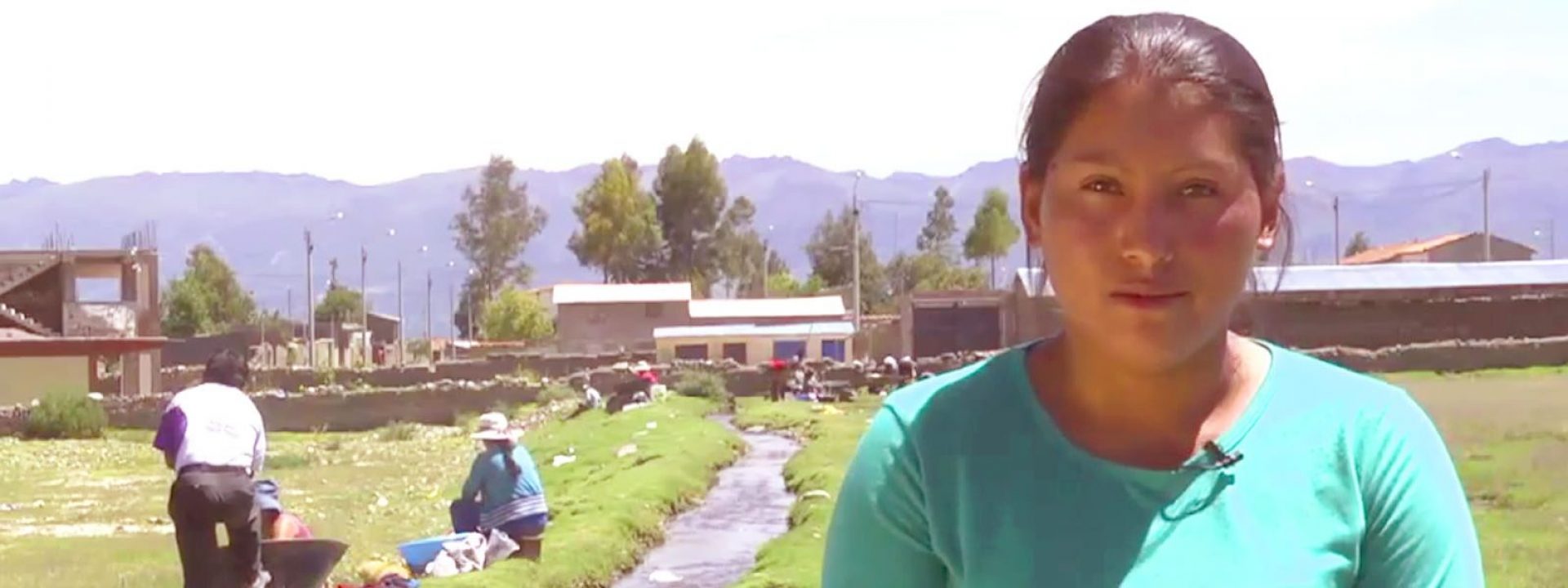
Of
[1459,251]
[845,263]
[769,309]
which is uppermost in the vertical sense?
[845,263]

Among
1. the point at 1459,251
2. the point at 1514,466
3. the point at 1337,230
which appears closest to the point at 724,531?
the point at 1514,466

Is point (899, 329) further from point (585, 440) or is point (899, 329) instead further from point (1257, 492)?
point (1257, 492)

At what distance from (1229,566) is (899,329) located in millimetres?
73207

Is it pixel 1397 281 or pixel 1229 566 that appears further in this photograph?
pixel 1397 281

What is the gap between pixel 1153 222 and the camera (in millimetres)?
2221

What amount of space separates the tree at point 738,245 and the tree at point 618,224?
3981 mm

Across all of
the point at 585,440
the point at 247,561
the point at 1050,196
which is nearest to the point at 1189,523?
the point at 1050,196

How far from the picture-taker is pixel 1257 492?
2.19m

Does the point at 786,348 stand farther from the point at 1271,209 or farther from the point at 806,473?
the point at 1271,209

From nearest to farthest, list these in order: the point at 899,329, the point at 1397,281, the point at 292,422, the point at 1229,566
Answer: the point at 1229,566 < the point at 292,422 < the point at 1397,281 < the point at 899,329

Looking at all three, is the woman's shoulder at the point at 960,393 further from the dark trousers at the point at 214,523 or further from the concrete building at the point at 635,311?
the concrete building at the point at 635,311

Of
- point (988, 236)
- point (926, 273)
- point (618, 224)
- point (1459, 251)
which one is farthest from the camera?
point (926, 273)

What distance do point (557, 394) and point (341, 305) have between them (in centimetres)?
8394

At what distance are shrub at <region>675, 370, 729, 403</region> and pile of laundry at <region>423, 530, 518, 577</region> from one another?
3581 cm
